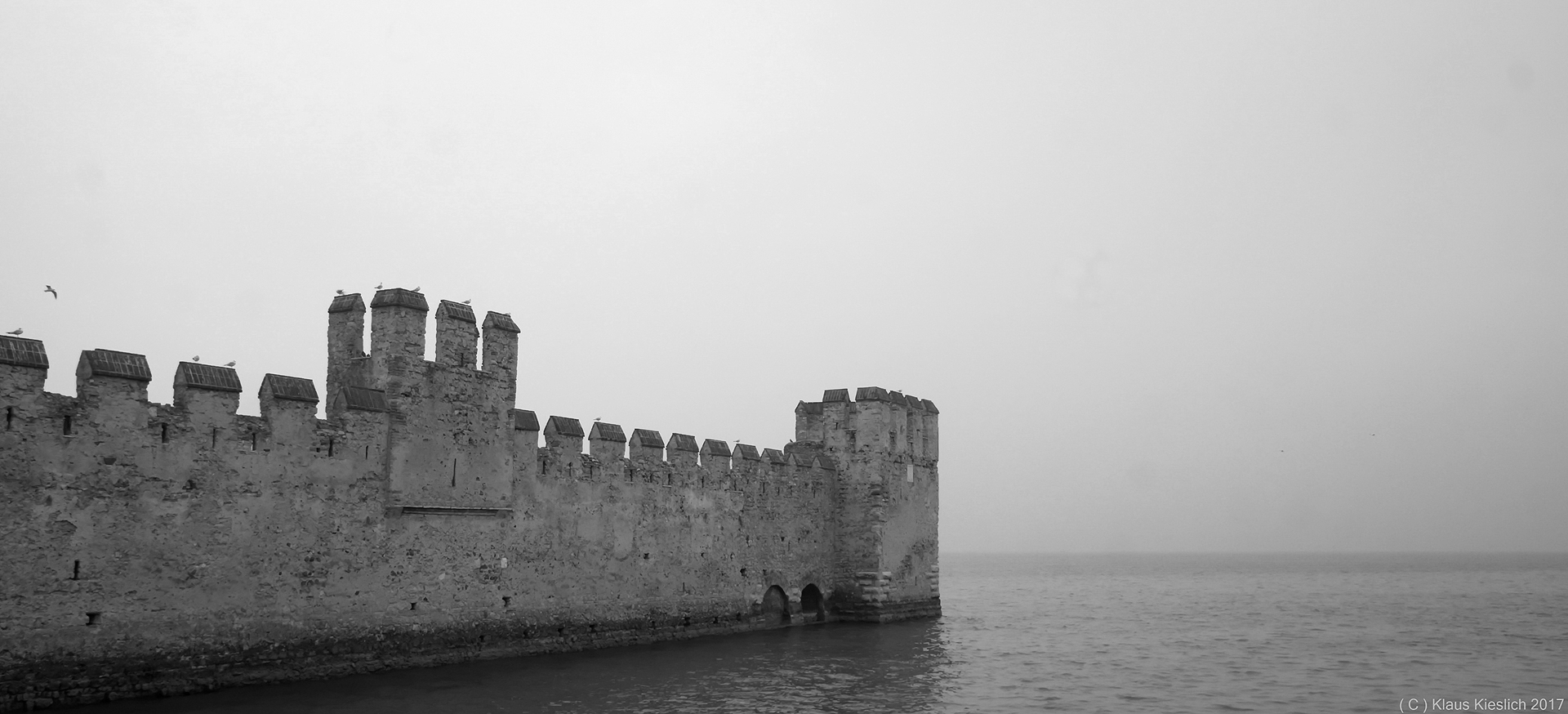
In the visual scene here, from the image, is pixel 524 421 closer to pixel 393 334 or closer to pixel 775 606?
pixel 393 334

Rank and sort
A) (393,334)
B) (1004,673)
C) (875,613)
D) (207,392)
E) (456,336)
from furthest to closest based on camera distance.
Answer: (875,613) < (1004,673) < (456,336) < (393,334) < (207,392)

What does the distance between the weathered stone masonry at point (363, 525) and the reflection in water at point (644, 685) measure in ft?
2.55

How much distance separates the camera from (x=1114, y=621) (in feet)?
138

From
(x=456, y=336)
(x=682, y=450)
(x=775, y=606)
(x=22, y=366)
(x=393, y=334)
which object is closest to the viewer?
(x=22, y=366)

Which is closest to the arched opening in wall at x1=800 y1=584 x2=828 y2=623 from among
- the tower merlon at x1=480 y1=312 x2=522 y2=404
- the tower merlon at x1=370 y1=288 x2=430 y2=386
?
the tower merlon at x1=480 y1=312 x2=522 y2=404

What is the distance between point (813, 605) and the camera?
3300cm

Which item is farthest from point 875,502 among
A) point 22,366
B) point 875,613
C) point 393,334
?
point 22,366

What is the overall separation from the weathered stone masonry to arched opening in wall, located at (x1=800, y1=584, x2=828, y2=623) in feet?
0.28

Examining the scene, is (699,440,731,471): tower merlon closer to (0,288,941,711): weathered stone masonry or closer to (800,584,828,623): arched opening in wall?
(0,288,941,711): weathered stone masonry

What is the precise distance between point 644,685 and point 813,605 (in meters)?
12.8

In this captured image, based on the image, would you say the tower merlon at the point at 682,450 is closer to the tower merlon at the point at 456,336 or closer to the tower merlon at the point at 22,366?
the tower merlon at the point at 456,336

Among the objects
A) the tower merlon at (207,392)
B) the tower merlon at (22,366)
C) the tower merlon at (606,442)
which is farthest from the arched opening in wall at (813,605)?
the tower merlon at (22,366)

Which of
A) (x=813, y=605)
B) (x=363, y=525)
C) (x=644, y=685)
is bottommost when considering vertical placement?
(x=644, y=685)

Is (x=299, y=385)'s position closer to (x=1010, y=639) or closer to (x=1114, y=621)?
(x=1010, y=639)
